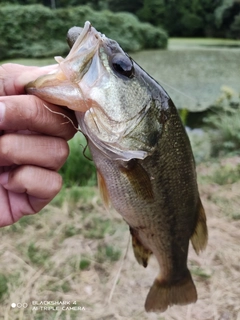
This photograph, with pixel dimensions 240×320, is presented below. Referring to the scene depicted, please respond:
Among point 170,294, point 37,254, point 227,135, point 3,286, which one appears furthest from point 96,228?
point 227,135

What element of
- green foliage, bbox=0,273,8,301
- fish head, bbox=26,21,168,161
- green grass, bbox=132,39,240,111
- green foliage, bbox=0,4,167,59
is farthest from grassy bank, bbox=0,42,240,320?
green foliage, bbox=0,4,167,59

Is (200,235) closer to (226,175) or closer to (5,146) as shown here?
(5,146)

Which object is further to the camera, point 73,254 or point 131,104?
point 73,254

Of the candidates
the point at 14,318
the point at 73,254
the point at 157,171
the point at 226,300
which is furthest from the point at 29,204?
the point at 226,300

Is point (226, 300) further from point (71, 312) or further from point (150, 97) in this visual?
point (150, 97)

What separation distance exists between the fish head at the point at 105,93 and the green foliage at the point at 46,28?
1240 centimetres

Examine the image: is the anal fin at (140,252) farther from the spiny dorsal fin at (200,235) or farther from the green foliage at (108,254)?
the green foliage at (108,254)

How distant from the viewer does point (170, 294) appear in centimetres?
158

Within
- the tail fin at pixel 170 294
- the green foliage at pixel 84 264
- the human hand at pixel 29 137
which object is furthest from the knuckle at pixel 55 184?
the green foliage at pixel 84 264

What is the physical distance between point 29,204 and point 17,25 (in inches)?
551

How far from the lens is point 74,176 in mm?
3639

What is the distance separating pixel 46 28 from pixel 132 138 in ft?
47.1

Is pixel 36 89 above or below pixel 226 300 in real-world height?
above

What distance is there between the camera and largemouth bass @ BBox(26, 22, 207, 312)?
37.0 inches
